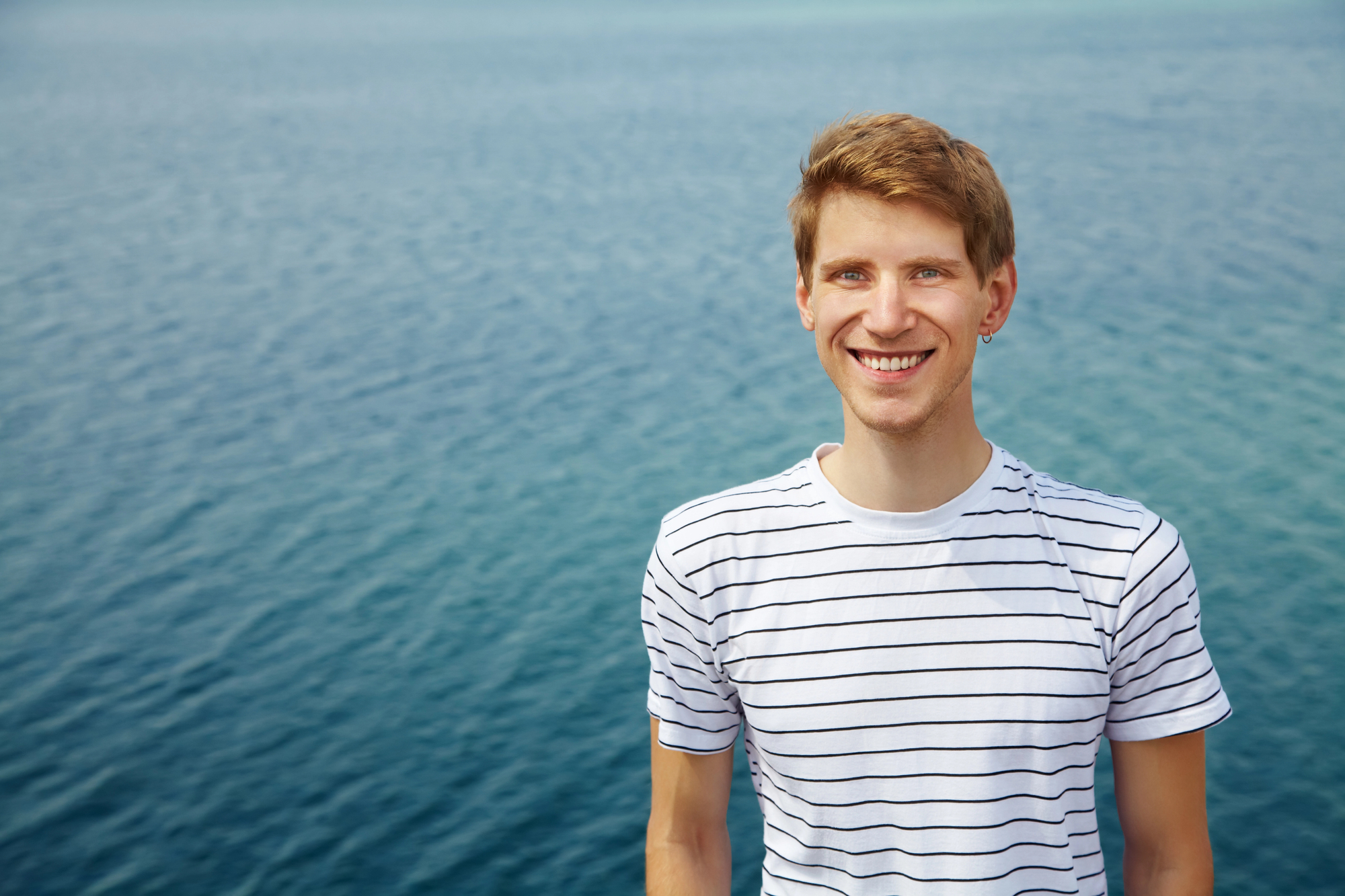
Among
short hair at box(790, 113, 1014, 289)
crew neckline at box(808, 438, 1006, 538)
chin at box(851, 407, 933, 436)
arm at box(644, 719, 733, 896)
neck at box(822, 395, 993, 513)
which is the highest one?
short hair at box(790, 113, 1014, 289)

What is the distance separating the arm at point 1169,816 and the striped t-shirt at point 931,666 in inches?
2.4

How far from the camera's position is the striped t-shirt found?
2.66 meters

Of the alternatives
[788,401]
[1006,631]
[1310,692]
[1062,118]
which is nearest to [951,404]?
[1006,631]

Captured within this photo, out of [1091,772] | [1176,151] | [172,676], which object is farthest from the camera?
[1176,151]

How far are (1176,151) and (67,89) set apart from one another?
40136mm

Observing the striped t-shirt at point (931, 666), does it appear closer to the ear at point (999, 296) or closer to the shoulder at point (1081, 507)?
the shoulder at point (1081, 507)

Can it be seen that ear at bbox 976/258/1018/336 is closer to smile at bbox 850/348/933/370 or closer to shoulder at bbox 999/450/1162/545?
smile at bbox 850/348/933/370

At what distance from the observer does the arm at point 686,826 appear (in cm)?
291

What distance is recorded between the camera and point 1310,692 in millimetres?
11039

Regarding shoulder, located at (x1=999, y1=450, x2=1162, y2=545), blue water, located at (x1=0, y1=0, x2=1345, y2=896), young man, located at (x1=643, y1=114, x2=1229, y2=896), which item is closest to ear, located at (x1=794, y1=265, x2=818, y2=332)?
young man, located at (x1=643, y1=114, x2=1229, y2=896)

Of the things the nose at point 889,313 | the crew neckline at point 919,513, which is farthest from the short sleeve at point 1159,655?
the nose at point 889,313

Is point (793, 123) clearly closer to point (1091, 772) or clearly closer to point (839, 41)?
point (839, 41)

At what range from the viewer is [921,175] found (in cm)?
265

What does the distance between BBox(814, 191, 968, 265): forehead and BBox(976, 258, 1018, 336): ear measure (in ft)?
0.53
